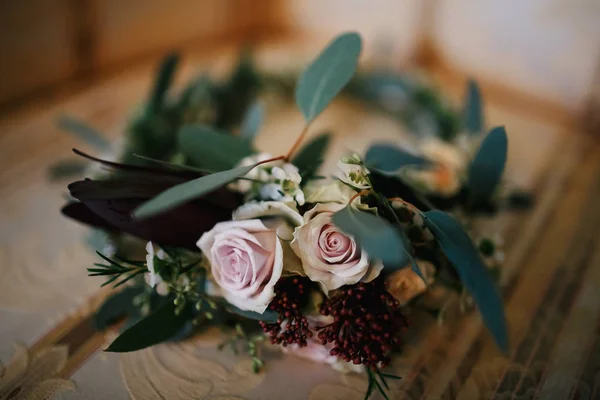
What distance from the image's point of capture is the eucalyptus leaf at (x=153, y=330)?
0.62 metres

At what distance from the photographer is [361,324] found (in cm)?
58

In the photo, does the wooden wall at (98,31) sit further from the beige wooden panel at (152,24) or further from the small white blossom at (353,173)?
the small white blossom at (353,173)

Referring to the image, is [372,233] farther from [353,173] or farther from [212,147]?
[212,147]

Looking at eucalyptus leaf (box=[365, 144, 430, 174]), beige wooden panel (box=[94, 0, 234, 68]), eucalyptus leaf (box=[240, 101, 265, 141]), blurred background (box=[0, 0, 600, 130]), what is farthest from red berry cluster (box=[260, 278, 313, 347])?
beige wooden panel (box=[94, 0, 234, 68])

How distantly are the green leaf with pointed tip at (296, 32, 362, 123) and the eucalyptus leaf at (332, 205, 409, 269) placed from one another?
0.60ft

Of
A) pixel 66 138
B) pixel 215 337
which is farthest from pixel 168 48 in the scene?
pixel 215 337

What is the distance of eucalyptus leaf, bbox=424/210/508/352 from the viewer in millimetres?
517

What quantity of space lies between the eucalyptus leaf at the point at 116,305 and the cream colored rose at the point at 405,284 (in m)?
0.35

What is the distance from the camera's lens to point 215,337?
0.74m

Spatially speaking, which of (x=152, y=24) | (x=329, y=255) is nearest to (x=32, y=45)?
(x=152, y=24)

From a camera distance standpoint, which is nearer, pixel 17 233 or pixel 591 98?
pixel 17 233

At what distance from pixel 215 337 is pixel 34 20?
93cm

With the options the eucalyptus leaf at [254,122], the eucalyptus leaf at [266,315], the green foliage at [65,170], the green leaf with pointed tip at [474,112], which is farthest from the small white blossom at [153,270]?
the green leaf with pointed tip at [474,112]

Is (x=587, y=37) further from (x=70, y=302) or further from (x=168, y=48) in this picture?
(x=70, y=302)
